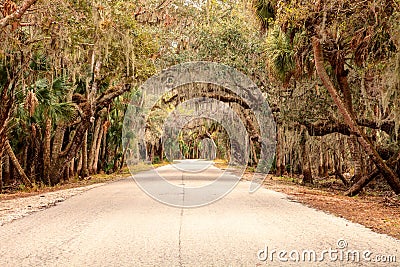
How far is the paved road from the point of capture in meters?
5.20

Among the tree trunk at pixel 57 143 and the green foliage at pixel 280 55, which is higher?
the green foliage at pixel 280 55

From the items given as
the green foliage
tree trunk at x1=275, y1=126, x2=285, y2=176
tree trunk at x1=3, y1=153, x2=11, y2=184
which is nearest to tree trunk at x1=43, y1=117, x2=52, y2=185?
tree trunk at x1=3, y1=153, x2=11, y2=184

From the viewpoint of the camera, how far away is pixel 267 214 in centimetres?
894

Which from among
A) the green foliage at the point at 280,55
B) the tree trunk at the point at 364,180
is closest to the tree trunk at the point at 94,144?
the green foliage at the point at 280,55

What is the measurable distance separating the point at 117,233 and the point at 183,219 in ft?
5.68

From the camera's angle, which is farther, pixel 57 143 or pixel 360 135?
pixel 57 143

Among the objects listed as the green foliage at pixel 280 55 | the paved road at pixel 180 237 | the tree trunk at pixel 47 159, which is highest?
the green foliage at pixel 280 55

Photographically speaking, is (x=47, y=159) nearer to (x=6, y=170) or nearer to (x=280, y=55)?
(x=6, y=170)

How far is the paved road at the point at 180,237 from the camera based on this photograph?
5199 millimetres

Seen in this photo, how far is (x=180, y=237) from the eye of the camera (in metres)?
6.51

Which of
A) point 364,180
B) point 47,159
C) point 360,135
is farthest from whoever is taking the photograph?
point 47,159

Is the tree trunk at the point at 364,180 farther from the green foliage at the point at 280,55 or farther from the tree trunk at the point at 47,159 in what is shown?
the tree trunk at the point at 47,159

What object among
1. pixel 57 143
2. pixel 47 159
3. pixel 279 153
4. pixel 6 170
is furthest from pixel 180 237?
pixel 279 153

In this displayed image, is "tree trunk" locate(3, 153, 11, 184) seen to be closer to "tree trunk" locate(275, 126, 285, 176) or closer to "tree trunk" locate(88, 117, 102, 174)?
"tree trunk" locate(88, 117, 102, 174)
